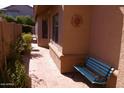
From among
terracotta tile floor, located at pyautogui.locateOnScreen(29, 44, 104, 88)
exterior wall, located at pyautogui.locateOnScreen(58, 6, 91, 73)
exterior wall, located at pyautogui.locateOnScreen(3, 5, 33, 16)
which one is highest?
exterior wall, located at pyautogui.locateOnScreen(3, 5, 33, 16)

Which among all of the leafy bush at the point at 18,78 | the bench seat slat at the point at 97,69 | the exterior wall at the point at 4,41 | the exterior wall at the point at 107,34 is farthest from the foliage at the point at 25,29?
the leafy bush at the point at 18,78

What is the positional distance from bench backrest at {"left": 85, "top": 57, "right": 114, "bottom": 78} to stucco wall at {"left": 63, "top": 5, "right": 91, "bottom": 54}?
63cm

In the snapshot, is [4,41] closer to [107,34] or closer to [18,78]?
[18,78]

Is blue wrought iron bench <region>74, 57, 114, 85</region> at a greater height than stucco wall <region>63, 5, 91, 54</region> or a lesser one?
lesser

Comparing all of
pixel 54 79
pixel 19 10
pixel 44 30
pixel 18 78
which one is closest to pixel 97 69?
pixel 54 79

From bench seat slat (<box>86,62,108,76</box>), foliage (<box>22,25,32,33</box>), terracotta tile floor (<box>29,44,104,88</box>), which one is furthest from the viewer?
foliage (<box>22,25,32,33</box>)

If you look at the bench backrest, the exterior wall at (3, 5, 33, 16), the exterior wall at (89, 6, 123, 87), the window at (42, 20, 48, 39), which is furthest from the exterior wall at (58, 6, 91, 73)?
the exterior wall at (3, 5, 33, 16)

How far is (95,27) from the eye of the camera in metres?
6.27

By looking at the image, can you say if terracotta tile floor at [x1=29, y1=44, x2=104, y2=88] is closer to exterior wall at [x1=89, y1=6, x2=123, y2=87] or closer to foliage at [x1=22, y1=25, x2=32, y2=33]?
exterior wall at [x1=89, y1=6, x2=123, y2=87]

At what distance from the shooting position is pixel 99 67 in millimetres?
5480

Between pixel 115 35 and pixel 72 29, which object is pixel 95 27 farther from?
pixel 115 35

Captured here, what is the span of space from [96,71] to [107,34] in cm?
124

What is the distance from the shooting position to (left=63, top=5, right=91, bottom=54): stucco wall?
636cm
